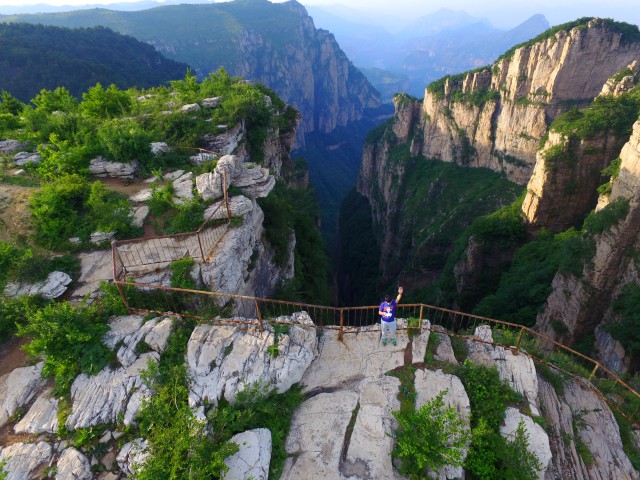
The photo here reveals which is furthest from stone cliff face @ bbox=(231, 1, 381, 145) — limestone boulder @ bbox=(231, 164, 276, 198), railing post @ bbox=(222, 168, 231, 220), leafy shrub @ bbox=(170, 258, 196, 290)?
leafy shrub @ bbox=(170, 258, 196, 290)

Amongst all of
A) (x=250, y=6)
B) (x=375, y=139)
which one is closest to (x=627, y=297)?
(x=375, y=139)

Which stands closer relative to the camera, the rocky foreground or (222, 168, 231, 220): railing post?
the rocky foreground

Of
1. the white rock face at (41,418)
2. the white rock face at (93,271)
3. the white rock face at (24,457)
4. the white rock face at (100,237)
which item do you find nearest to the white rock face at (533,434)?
the white rock face at (24,457)

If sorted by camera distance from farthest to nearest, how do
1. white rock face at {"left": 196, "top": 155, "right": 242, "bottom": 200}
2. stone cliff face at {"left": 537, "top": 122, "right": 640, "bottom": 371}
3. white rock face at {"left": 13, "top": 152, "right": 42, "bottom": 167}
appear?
1. stone cliff face at {"left": 537, "top": 122, "right": 640, "bottom": 371}
2. white rock face at {"left": 13, "top": 152, "right": 42, "bottom": 167}
3. white rock face at {"left": 196, "top": 155, "right": 242, "bottom": 200}

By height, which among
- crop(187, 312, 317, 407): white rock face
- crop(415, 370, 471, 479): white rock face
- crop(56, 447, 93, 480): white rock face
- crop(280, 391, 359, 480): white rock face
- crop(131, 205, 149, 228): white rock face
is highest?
crop(131, 205, 149, 228): white rock face

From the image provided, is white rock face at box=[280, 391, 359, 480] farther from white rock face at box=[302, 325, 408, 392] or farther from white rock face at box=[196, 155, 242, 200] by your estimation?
white rock face at box=[196, 155, 242, 200]

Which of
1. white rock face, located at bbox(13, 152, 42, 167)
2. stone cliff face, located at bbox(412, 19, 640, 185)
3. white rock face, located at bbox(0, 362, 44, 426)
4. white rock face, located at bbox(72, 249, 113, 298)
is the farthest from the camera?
stone cliff face, located at bbox(412, 19, 640, 185)

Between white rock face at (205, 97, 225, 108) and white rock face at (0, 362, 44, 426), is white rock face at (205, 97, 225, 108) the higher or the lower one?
the higher one

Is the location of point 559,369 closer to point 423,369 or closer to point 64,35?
point 423,369
